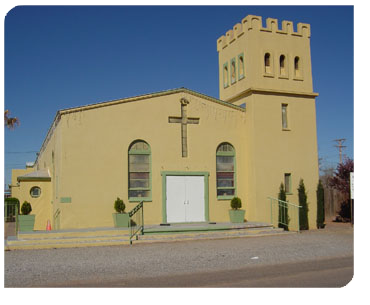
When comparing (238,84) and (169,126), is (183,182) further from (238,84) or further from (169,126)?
(238,84)

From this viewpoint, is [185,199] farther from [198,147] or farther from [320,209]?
[320,209]

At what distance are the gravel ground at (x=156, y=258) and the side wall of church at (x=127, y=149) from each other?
277 centimetres

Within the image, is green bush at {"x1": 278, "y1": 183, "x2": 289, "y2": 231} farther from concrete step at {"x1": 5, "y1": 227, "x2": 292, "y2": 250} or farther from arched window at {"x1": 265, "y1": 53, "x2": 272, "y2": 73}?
arched window at {"x1": 265, "y1": 53, "x2": 272, "y2": 73}

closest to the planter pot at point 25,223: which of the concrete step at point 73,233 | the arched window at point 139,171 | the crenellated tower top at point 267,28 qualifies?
the concrete step at point 73,233

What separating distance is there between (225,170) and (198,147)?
148cm

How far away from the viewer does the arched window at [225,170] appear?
724 inches

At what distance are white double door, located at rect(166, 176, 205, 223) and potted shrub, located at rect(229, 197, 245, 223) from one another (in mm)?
1107

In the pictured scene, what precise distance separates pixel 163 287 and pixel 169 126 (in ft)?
32.7

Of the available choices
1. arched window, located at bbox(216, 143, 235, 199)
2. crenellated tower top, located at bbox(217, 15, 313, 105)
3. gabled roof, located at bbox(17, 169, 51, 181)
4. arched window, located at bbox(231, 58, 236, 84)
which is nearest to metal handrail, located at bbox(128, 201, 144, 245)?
arched window, located at bbox(216, 143, 235, 199)

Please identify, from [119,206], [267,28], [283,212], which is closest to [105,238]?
[119,206]

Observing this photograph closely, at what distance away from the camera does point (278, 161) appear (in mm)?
18781

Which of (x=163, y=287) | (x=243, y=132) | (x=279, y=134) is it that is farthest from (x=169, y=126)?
(x=163, y=287)

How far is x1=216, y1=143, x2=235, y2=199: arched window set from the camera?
60.3ft

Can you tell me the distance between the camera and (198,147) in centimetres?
1814
